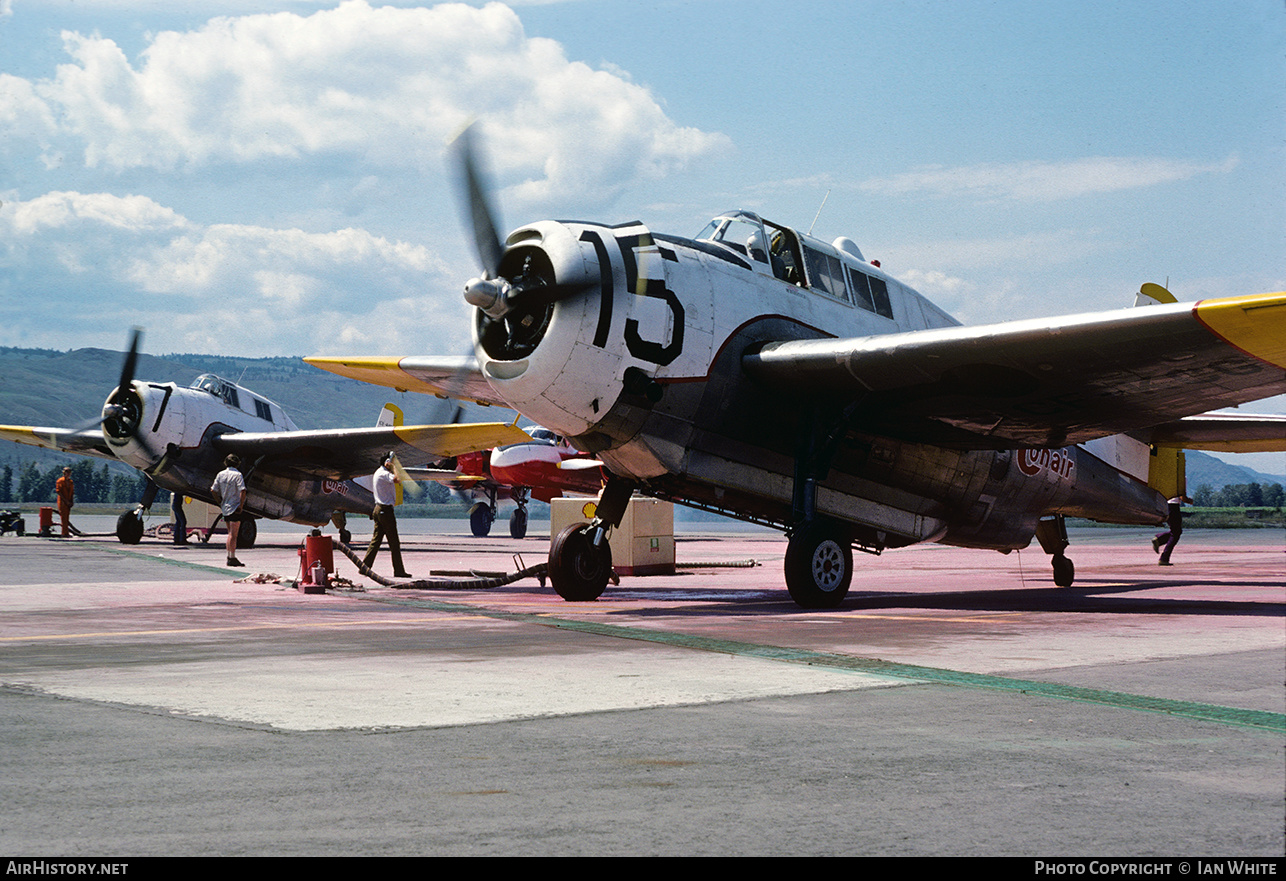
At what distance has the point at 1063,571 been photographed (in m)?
18.6

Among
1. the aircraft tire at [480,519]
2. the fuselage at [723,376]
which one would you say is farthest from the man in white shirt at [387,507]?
the aircraft tire at [480,519]

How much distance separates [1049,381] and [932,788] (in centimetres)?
945

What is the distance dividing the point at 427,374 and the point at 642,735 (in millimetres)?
13596

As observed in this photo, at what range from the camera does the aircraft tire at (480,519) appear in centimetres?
4797

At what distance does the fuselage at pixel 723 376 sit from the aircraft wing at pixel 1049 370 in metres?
0.50

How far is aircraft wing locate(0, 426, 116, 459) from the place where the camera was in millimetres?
35125

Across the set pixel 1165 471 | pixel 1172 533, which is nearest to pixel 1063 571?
pixel 1165 471

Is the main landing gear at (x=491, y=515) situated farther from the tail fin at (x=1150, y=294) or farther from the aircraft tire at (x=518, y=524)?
the tail fin at (x=1150, y=294)

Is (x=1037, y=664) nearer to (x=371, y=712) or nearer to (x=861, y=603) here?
(x=371, y=712)

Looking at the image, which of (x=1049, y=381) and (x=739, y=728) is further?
(x=1049, y=381)

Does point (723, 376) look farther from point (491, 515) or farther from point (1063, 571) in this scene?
point (491, 515)
